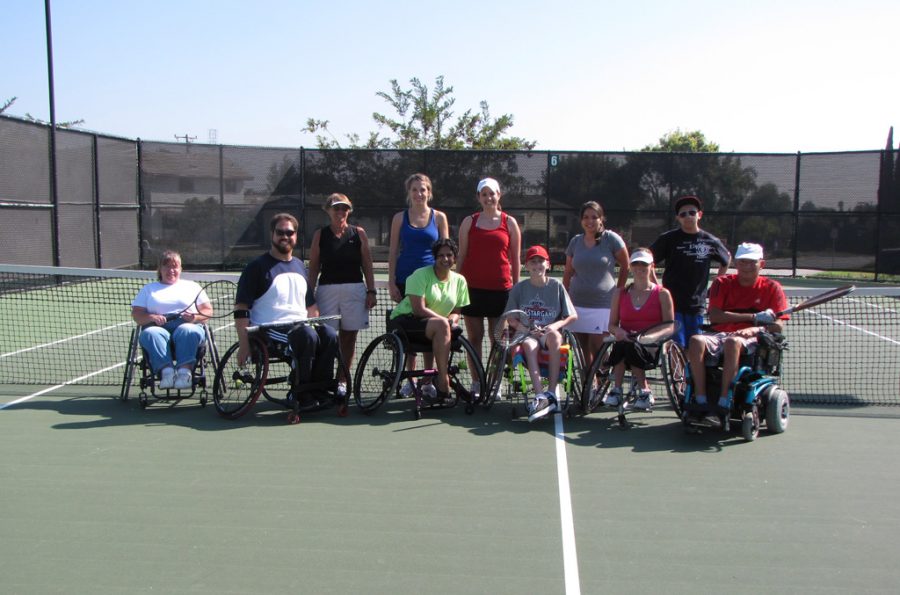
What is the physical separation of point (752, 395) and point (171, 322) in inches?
154

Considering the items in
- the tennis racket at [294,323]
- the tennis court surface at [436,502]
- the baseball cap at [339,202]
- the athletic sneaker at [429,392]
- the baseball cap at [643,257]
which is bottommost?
the tennis court surface at [436,502]

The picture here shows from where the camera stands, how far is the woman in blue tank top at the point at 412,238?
598 centimetres

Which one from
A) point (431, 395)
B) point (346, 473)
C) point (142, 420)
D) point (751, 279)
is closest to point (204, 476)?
point (346, 473)

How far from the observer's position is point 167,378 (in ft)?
18.9

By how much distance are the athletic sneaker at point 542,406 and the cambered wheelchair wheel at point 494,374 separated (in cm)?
37

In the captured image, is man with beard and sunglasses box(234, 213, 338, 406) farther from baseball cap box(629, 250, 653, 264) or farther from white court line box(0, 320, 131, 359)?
white court line box(0, 320, 131, 359)

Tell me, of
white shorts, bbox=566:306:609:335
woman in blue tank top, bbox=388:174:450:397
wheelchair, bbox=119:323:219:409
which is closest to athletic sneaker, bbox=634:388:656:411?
white shorts, bbox=566:306:609:335

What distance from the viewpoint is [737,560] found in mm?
3426

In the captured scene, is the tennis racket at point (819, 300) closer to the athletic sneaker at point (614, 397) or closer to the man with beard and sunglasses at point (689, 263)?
the man with beard and sunglasses at point (689, 263)

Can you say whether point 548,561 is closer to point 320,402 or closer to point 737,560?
point 737,560

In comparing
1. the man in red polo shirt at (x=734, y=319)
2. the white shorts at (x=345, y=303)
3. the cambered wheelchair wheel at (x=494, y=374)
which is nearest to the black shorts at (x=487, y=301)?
the cambered wheelchair wheel at (x=494, y=374)

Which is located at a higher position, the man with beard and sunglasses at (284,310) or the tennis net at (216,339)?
the man with beard and sunglasses at (284,310)

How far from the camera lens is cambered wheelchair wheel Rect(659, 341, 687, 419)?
527 centimetres

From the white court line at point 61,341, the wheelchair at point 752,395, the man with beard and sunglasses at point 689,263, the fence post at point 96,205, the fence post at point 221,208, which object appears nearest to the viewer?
the wheelchair at point 752,395
